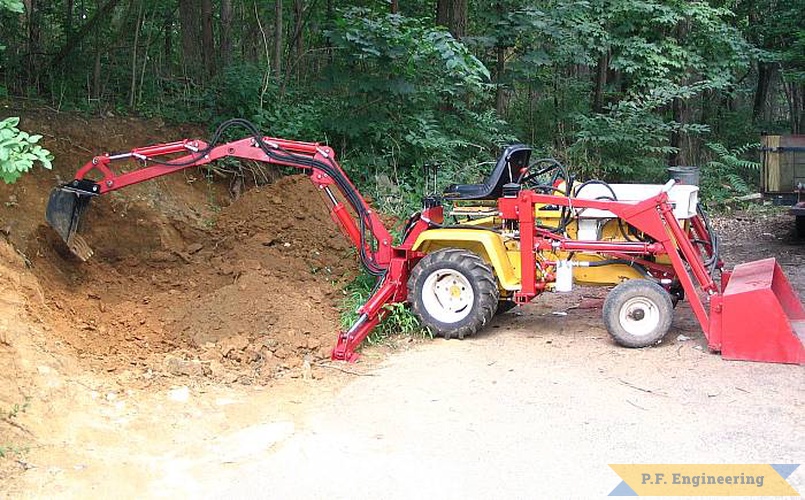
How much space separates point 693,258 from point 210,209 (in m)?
7.04

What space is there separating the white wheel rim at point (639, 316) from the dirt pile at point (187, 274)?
271 centimetres

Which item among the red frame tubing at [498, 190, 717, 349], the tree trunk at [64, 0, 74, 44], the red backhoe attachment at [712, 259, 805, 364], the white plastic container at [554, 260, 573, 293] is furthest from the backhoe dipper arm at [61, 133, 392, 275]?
the tree trunk at [64, 0, 74, 44]

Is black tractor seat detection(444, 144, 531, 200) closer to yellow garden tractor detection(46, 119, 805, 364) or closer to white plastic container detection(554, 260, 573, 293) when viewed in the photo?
yellow garden tractor detection(46, 119, 805, 364)

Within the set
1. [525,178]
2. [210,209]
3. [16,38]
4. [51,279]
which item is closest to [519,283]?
[525,178]

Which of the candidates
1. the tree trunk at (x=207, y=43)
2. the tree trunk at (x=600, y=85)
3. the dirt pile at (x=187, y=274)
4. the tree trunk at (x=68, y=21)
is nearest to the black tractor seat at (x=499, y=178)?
the dirt pile at (x=187, y=274)

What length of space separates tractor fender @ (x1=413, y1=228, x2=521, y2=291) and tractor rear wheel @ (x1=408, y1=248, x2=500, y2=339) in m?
0.11

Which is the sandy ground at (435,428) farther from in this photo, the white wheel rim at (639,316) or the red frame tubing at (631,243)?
the red frame tubing at (631,243)

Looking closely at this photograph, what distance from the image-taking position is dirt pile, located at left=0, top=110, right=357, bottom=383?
748cm

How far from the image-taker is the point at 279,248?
10430 millimetres

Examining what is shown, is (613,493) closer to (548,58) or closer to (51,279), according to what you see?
(51,279)

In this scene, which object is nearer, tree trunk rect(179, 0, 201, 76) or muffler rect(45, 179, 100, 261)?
muffler rect(45, 179, 100, 261)

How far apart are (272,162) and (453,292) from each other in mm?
2193

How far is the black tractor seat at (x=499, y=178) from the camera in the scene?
27.0 ft
